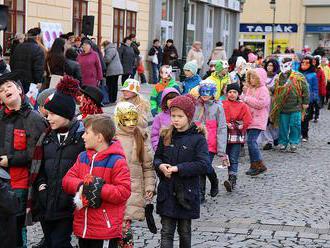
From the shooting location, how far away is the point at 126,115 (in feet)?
18.4

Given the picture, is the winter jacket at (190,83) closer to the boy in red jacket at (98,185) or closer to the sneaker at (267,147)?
the sneaker at (267,147)

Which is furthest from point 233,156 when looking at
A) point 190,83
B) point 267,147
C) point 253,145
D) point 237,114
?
point 267,147

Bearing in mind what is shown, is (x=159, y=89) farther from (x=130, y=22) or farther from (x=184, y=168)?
(x=130, y=22)

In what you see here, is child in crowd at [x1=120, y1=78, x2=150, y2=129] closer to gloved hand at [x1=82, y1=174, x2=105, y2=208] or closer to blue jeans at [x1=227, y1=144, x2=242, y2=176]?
gloved hand at [x1=82, y1=174, x2=105, y2=208]

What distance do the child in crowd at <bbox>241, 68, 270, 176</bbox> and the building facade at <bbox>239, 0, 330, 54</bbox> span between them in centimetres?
4073

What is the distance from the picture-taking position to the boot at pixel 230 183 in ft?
29.1

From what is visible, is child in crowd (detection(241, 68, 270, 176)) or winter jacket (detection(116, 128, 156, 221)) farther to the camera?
child in crowd (detection(241, 68, 270, 176))

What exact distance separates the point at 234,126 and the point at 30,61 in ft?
16.3

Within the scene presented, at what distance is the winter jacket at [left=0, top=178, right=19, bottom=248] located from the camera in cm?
402

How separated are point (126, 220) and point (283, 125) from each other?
758 cm

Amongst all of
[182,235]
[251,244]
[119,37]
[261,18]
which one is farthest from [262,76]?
[261,18]

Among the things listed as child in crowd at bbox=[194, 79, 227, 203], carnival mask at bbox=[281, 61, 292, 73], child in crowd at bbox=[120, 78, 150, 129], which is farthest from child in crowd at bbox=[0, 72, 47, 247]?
carnival mask at bbox=[281, 61, 292, 73]

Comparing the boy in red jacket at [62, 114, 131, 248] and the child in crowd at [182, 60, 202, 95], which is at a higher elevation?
the child in crowd at [182, 60, 202, 95]

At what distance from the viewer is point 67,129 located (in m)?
4.99
